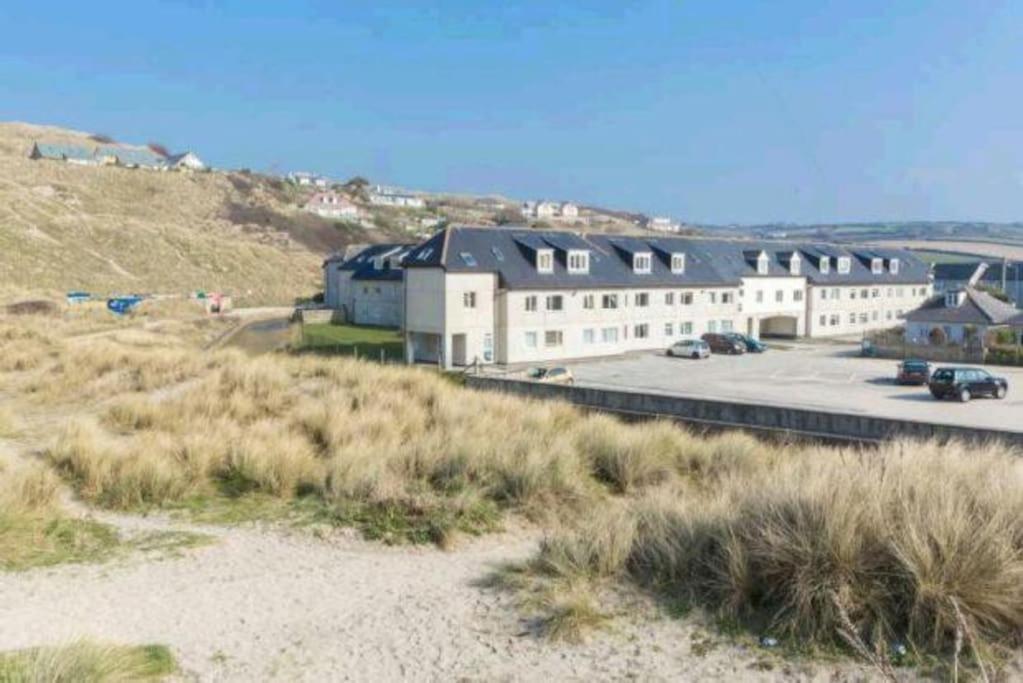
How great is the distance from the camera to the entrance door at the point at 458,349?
4044cm

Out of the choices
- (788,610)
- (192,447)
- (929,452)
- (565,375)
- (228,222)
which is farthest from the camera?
(228,222)

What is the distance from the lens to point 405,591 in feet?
30.8

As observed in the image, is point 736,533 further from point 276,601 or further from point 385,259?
point 385,259

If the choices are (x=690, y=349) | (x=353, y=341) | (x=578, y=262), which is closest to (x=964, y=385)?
(x=690, y=349)

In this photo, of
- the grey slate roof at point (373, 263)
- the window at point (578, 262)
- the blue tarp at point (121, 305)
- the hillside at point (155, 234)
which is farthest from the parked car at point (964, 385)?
the hillside at point (155, 234)

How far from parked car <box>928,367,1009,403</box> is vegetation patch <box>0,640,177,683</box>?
31069mm

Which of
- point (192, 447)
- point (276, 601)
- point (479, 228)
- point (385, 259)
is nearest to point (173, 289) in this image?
point (385, 259)

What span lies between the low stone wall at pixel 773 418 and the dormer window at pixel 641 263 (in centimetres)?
2342

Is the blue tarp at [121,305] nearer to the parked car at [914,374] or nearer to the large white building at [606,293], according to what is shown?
the large white building at [606,293]

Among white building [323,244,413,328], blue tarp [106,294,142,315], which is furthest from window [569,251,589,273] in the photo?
blue tarp [106,294,142,315]

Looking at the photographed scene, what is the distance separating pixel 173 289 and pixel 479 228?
45.1m

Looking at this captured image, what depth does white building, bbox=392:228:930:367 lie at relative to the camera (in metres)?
40.5

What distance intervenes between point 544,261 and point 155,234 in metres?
61.2

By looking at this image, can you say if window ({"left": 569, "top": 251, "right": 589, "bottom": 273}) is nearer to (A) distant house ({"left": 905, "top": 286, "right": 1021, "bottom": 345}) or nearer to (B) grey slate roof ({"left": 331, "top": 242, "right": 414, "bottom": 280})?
(B) grey slate roof ({"left": 331, "top": 242, "right": 414, "bottom": 280})
